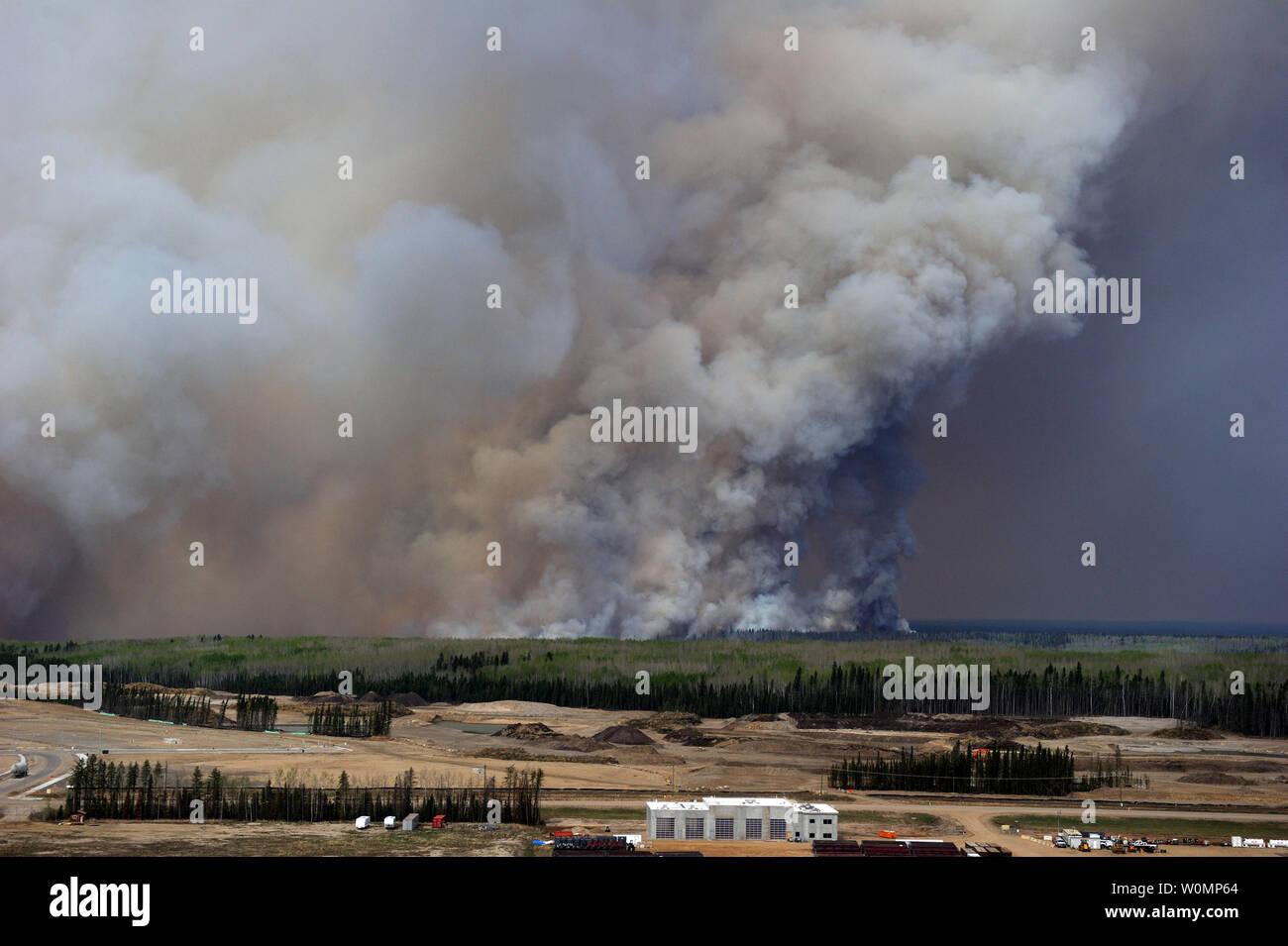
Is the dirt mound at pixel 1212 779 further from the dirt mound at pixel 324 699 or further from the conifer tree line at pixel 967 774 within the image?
the dirt mound at pixel 324 699

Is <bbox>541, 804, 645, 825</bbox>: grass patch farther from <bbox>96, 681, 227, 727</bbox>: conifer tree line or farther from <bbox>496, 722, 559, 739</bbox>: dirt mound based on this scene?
<bbox>96, 681, 227, 727</bbox>: conifer tree line

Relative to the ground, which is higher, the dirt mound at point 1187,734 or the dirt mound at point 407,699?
the dirt mound at point 407,699

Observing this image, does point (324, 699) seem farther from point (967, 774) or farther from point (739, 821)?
point (739, 821)

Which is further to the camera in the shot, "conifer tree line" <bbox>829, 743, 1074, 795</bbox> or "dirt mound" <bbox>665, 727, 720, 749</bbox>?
"dirt mound" <bbox>665, 727, 720, 749</bbox>

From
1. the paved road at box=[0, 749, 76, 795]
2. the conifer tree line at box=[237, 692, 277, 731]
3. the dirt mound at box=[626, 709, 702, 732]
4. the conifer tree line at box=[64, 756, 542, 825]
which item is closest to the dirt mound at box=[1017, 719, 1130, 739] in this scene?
the dirt mound at box=[626, 709, 702, 732]

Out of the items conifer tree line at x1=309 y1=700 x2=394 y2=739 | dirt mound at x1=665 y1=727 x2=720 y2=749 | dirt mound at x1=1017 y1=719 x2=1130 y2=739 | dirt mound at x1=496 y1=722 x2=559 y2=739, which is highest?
conifer tree line at x1=309 y1=700 x2=394 y2=739

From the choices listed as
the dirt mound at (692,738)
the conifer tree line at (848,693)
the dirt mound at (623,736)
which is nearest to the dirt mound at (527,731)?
the dirt mound at (623,736)
